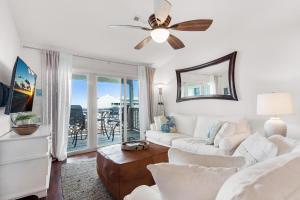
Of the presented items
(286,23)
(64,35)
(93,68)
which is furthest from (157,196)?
(93,68)

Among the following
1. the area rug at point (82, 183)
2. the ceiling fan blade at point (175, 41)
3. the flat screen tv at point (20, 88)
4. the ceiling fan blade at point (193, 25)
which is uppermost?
the ceiling fan blade at point (193, 25)

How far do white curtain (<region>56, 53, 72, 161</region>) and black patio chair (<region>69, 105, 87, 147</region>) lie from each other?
1.32ft

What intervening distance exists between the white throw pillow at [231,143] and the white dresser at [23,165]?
2376 millimetres

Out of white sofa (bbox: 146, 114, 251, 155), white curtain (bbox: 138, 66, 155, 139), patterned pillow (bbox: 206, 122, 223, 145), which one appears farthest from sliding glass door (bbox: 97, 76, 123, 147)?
patterned pillow (bbox: 206, 122, 223, 145)

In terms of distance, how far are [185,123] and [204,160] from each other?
9.37 ft

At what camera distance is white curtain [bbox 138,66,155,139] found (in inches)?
190

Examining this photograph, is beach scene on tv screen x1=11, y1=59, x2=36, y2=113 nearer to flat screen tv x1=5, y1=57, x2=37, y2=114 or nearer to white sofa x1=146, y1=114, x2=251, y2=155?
flat screen tv x1=5, y1=57, x2=37, y2=114

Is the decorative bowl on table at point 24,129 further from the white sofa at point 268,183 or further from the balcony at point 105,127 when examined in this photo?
the white sofa at point 268,183

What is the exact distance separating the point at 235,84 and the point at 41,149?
3286 millimetres

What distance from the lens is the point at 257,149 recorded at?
62.4 inches

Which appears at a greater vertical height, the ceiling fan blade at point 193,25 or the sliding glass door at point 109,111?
the ceiling fan blade at point 193,25

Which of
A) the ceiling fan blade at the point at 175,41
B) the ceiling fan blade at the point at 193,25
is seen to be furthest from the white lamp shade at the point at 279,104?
the ceiling fan blade at the point at 175,41

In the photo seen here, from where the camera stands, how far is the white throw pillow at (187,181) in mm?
798

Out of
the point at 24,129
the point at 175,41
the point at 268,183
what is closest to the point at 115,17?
the point at 175,41
